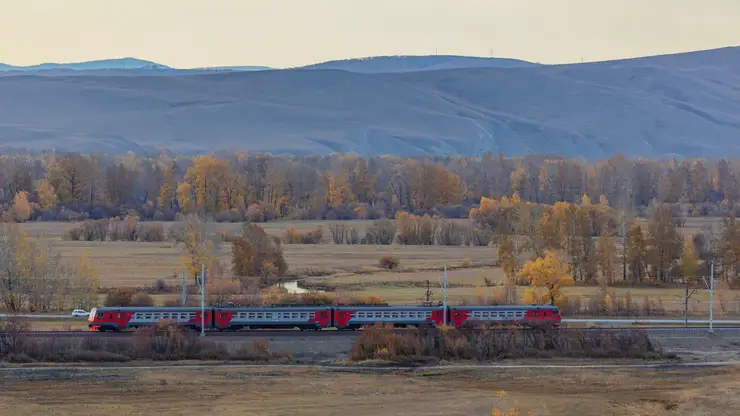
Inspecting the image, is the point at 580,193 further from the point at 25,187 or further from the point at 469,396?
the point at 469,396

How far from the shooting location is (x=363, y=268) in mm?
80500

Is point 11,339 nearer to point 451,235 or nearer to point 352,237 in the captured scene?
point 352,237

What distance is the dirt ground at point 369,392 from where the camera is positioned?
123 ft

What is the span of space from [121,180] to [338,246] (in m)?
47.1

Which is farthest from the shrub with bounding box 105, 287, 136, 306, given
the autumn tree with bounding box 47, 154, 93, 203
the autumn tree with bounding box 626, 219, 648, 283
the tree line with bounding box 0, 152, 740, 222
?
the autumn tree with bounding box 47, 154, 93, 203

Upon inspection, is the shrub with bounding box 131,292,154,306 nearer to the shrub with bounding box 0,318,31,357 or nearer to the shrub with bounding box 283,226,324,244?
the shrub with bounding box 0,318,31,357

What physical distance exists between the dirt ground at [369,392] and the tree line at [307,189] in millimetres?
70894

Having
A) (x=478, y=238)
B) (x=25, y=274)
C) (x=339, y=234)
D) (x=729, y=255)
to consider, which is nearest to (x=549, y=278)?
(x=729, y=255)

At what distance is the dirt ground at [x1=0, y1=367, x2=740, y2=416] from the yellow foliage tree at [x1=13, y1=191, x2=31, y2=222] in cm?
7693

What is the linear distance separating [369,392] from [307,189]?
100 m

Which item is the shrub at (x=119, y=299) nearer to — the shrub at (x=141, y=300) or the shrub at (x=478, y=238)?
the shrub at (x=141, y=300)

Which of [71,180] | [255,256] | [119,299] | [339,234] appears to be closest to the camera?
[119,299]

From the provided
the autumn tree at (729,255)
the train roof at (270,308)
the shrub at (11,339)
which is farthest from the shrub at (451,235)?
the shrub at (11,339)

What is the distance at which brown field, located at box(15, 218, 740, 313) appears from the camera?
6750 cm
